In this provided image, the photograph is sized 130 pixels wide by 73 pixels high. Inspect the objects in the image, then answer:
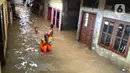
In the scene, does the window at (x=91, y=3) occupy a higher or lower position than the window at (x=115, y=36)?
higher

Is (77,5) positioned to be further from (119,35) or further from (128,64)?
(128,64)

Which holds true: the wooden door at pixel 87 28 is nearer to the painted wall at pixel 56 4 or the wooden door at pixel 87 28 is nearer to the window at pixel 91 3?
the window at pixel 91 3

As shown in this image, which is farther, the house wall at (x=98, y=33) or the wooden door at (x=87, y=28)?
the wooden door at (x=87, y=28)

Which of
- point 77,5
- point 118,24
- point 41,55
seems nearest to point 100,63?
point 118,24

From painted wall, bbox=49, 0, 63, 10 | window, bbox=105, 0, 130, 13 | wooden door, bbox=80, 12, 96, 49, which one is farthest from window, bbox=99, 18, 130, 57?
painted wall, bbox=49, 0, 63, 10

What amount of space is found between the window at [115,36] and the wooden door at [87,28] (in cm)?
103

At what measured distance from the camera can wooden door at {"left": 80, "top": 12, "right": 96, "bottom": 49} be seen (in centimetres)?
831

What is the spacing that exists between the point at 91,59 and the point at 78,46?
186cm

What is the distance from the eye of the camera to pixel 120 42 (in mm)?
6344

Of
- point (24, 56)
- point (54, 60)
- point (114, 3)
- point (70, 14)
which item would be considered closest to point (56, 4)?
point (70, 14)

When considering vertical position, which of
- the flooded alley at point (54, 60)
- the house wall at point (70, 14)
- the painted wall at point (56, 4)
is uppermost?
the painted wall at point (56, 4)

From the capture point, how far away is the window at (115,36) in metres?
6.12

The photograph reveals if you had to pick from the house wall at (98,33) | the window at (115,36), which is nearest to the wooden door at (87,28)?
the house wall at (98,33)

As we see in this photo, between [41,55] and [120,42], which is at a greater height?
[120,42]
